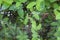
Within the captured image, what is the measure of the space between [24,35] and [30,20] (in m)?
0.11

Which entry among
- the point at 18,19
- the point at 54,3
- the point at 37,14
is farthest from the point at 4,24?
the point at 54,3

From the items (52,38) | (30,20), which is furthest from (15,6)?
(52,38)

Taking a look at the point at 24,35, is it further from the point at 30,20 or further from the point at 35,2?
the point at 35,2

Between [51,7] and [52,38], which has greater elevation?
[51,7]

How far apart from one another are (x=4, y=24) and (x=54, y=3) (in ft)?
1.15

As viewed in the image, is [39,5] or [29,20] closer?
[39,5]

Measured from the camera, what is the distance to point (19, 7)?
101 cm

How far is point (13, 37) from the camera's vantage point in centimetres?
116

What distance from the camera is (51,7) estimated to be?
3.43 ft

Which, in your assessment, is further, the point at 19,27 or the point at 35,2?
the point at 19,27

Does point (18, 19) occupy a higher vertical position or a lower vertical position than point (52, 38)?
higher

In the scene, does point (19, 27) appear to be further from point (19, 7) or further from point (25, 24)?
point (19, 7)

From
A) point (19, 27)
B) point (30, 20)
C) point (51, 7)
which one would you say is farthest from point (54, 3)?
point (19, 27)

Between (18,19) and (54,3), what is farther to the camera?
(18,19)
